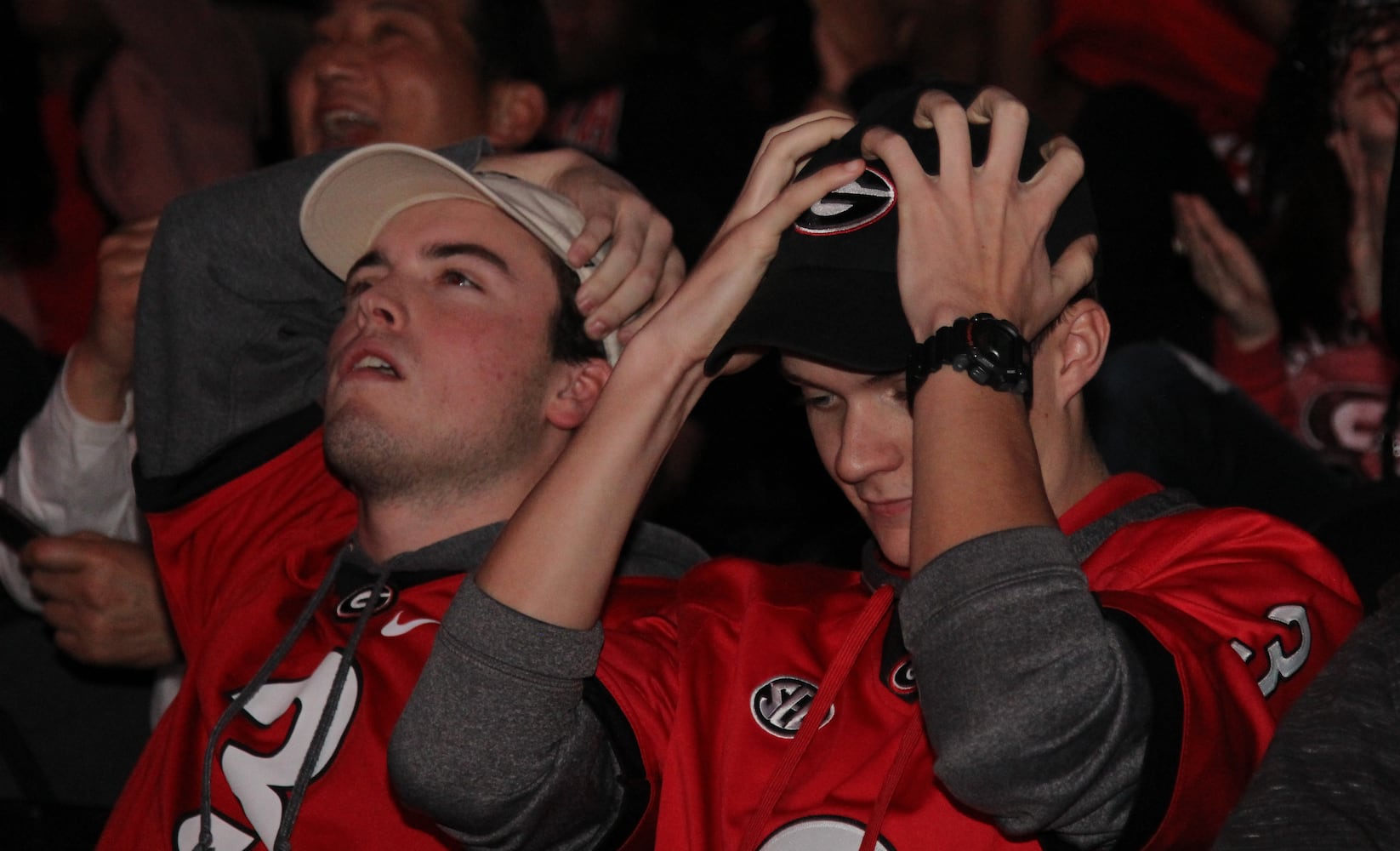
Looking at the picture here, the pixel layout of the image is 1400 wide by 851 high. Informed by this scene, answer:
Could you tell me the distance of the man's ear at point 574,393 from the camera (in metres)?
1.88

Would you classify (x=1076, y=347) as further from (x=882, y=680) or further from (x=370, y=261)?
(x=370, y=261)

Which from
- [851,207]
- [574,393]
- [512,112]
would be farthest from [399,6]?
[851,207]

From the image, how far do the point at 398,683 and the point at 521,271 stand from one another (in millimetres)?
528

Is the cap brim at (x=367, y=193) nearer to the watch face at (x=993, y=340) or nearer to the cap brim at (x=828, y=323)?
the cap brim at (x=828, y=323)

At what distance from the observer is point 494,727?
1.30m

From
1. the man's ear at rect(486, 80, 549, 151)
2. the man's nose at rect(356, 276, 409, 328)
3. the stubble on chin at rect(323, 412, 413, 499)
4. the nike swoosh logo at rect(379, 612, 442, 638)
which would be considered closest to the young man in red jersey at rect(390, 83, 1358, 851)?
the nike swoosh logo at rect(379, 612, 442, 638)

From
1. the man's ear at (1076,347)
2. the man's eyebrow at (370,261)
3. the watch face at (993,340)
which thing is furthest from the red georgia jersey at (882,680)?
the man's eyebrow at (370,261)

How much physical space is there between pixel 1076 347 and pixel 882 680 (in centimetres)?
35

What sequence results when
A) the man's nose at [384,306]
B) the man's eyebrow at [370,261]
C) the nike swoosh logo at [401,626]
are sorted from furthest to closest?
1. the man's eyebrow at [370,261]
2. the man's nose at [384,306]
3. the nike swoosh logo at [401,626]

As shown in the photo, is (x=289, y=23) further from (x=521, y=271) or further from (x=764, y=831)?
(x=764, y=831)

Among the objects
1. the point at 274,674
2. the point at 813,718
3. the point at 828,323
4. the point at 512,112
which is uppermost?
the point at 828,323

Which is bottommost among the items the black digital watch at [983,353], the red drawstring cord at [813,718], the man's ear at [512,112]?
the man's ear at [512,112]

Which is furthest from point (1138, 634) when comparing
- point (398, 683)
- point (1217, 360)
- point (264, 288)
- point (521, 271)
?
point (1217, 360)

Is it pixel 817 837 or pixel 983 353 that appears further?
pixel 817 837
